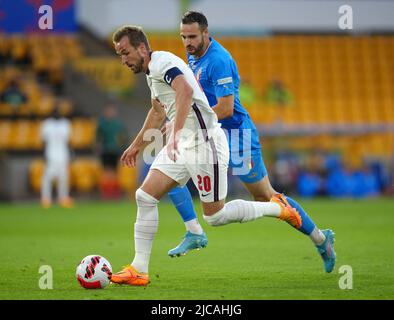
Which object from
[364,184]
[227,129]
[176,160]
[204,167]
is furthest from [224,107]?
[364,184]

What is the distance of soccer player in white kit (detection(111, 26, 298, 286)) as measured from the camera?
6926mm

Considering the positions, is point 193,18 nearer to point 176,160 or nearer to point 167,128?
point 167,128

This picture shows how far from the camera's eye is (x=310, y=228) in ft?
25.1

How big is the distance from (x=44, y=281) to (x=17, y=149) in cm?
1450

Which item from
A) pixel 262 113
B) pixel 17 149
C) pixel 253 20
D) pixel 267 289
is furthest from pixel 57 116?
pixel 267 289

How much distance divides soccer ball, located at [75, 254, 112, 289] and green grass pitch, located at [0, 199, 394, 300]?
7cm

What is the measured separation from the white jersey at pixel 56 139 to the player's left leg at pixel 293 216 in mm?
10869

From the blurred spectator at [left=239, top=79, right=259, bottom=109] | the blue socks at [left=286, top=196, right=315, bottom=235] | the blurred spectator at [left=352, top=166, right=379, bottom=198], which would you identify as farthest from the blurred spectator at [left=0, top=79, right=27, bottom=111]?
the blue socks at [left=286, top=196, right=315, bottom=235]

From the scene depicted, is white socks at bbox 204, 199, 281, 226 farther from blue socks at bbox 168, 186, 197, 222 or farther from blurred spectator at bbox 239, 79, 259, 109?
blurred spectator at bbox 239, 79, 259, 109

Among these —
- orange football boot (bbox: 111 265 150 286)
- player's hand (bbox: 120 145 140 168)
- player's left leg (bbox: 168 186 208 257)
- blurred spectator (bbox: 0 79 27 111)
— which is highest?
blurred spectator (bbox: 0 79 27 111)

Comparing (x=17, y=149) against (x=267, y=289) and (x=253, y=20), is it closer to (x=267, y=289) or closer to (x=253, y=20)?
(x=253, y=20)

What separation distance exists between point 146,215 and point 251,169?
1.41m

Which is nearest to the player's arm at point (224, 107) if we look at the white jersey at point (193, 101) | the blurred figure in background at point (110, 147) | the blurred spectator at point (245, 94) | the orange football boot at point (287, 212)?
the white jersey at point (193, 101)

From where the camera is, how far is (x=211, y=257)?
30.3 feet
